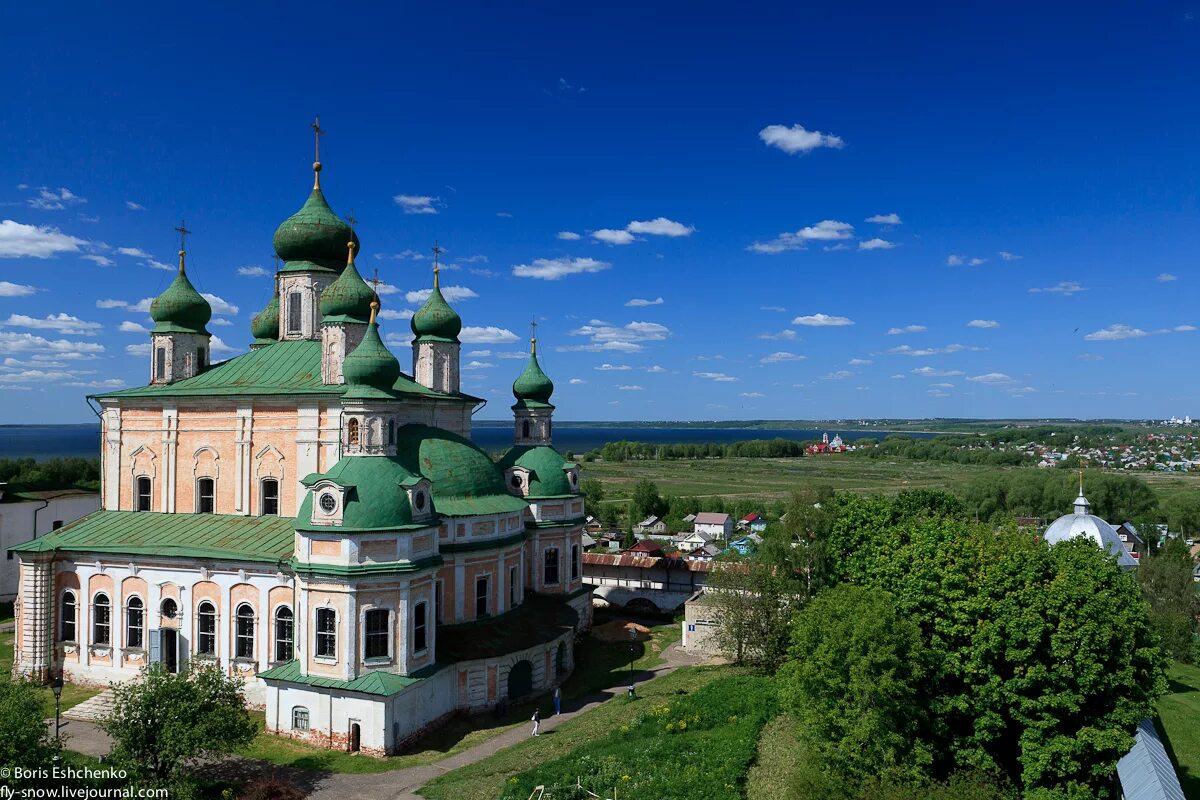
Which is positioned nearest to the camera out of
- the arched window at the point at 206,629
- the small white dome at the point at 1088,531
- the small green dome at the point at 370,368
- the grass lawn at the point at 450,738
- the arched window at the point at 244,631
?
the grass lawn at the point at 450,738

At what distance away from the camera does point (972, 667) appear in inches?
713

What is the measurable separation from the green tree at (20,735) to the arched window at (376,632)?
772 centimetres

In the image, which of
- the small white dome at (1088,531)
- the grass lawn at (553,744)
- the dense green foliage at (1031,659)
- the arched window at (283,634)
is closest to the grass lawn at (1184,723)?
the dense green foliage at (1031,659)

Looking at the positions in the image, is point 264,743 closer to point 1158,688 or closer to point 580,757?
point 580,757

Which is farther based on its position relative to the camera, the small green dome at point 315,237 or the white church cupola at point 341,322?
the small green dome at point 315,237

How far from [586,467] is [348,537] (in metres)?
132

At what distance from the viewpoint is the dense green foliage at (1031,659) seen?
56.5ft

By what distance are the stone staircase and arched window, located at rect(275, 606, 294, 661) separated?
4.87 metres

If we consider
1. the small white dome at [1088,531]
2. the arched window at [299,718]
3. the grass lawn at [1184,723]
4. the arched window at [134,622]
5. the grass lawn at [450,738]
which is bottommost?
the grass lawn at [1184,723]

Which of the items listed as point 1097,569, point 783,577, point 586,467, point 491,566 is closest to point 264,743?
point 491,566

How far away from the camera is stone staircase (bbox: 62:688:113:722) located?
917 inches

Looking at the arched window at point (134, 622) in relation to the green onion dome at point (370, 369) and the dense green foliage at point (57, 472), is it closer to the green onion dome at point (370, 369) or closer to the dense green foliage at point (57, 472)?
the green onion dome at point (370, 369)

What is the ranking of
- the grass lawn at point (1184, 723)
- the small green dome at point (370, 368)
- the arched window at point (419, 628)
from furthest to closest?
the small green dome at point (370, 368), the arched window at point (419, 628), the grass lawn at point (1184, 723)

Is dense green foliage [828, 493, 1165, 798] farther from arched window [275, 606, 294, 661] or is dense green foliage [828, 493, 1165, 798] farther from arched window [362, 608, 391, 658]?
arched window [275, 606, 294, 661]
